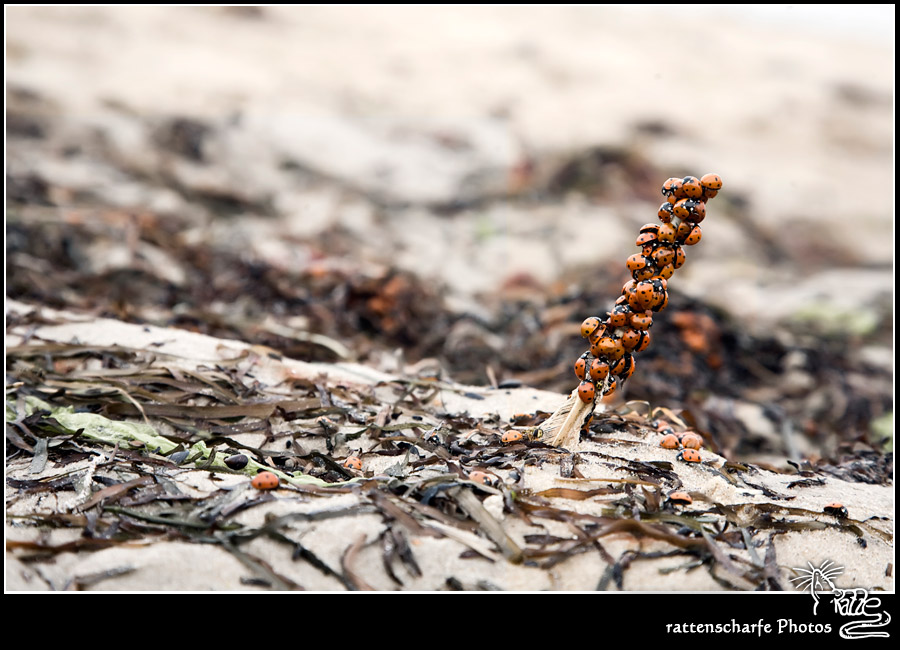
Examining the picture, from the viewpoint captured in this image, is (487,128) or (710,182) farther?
(487,128)

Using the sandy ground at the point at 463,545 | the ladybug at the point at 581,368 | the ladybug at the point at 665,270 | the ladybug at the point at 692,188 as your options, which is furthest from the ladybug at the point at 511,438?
the ladybug at the point at 692,188

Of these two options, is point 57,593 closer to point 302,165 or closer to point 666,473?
point 666,473

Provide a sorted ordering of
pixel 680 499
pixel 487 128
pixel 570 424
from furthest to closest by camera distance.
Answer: pixel 487 128, pixel 570 424, pixel 680 499

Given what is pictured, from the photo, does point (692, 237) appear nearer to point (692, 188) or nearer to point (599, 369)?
point (692, 188)

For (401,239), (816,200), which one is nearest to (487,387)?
(401,239)

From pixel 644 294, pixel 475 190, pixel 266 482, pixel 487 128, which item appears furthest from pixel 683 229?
pixel 487 128

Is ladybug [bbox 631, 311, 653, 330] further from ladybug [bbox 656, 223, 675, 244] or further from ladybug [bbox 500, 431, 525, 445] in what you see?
ladybug [bbox 500, 431, 525, 445]

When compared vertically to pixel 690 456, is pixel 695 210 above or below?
above
